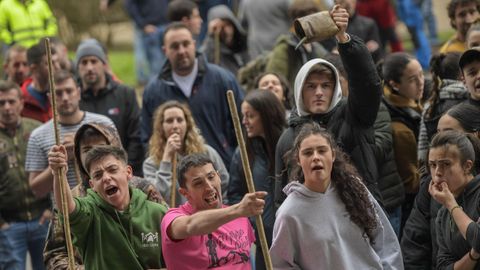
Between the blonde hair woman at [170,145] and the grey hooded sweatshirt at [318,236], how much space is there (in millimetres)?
2210

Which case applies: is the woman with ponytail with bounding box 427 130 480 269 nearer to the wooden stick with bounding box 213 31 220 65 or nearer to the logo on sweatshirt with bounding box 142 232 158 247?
the logo on sweatshirt with bounding box 142 232 158 247

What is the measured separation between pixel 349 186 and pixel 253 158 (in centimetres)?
209

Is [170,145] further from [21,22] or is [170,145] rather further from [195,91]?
[21,22]

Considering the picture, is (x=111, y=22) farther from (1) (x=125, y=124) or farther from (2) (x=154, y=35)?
(1) (x=125, y=124)

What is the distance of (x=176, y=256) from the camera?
22.3 feet

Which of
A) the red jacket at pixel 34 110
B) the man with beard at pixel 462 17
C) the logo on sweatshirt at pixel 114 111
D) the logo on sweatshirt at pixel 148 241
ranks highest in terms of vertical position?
the man with beard at pixel 462 17

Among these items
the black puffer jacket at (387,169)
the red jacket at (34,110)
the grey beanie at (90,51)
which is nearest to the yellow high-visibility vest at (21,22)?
the grey beanie at (90,51)

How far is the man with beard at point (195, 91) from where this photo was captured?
10.6m

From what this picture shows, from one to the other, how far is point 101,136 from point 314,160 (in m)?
1.87

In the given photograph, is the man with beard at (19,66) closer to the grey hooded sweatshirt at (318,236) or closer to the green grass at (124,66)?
the grey hooded sweatshirt at (318,236)

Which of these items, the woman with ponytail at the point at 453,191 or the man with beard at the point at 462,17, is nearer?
the woman with ponytail at the point at 453,191

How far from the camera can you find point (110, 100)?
35.9 feet

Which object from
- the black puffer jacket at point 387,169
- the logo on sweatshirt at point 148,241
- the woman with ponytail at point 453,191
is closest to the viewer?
the woman with ponytail at point 453,191

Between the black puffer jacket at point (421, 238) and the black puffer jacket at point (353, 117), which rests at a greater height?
the black puffer jacket at point (353, 117)
